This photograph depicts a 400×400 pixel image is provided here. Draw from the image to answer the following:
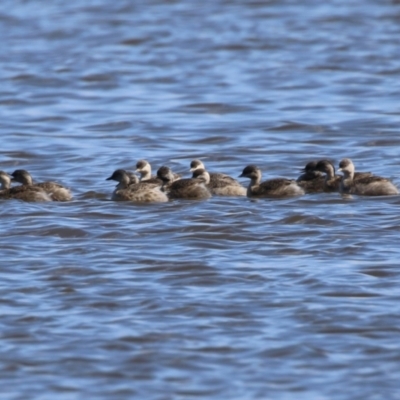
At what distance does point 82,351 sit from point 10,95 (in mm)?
13041

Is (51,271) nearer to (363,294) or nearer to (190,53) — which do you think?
(363,294)

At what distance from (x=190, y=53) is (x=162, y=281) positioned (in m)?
15.5

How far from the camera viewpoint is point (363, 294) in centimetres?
979

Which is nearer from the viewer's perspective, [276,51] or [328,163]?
[328,163]

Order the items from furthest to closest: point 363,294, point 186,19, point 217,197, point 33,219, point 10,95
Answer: point 186,19
point 10,95
point 217,197
point 33,219
point 363,294

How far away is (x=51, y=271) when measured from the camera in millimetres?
10477

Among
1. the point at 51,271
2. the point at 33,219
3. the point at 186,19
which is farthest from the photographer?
the point at 186,19

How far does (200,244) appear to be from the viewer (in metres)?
11.4

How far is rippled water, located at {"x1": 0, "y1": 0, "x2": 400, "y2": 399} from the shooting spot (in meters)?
8.40

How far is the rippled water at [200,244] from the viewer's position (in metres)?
8.40

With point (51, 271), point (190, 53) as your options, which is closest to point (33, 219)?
point (51, 271)

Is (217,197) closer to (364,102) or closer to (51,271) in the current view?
(51,271)

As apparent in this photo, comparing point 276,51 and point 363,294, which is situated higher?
point 276,51

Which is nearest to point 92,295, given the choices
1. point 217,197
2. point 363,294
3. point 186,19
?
point 363,294
